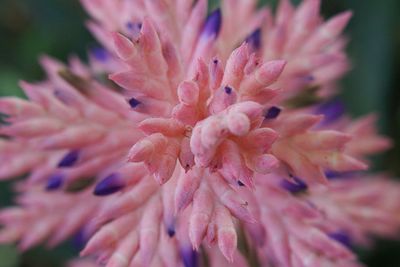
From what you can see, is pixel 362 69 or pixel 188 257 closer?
pixel 188 257

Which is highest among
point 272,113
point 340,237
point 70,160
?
point 70,160

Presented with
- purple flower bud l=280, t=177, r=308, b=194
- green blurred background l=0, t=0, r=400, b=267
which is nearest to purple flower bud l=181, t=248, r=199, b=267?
purple flower bud l=280, t=177, r=308, b=194

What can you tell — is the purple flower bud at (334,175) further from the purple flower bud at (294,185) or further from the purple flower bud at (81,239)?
the purple flower bud at (81,239)

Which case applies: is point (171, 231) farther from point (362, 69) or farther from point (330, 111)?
point (362, 69)

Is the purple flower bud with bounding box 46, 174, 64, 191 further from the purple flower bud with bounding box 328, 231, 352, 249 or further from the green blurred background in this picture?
the green blurred background

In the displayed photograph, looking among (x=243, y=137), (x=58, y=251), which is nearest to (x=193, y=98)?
(x=243, y=137)

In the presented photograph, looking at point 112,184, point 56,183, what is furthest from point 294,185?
point 56,183
